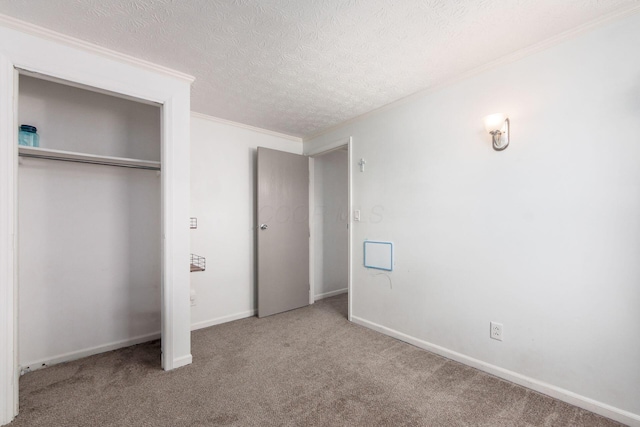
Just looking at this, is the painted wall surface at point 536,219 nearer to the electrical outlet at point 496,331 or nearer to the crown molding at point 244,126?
the electrical outlet at point 496,331

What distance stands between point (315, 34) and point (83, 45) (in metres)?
1.54

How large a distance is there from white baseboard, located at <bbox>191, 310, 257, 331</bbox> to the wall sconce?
3.10 m

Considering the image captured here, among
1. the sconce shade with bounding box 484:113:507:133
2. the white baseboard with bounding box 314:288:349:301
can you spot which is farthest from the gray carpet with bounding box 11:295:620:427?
the sconce shade with bounding box 484:113:507:133

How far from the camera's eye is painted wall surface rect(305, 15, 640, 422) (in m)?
Answer: 1.64

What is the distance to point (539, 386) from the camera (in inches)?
75.0

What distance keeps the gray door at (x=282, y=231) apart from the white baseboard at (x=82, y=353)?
1200mm

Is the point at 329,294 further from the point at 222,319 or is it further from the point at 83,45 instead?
the point at 83,45

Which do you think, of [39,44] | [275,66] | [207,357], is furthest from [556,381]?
[39,44]

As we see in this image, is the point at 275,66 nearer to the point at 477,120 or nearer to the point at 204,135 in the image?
the point at 204,135

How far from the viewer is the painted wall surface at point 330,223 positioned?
427 cm

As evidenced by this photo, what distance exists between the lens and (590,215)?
1.73 m

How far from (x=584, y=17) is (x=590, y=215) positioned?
3.80ft

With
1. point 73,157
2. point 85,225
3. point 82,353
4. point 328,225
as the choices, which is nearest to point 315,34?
point 73,157

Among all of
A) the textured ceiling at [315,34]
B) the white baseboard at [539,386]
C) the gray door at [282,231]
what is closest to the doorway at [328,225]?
the gray door at [282,231]
